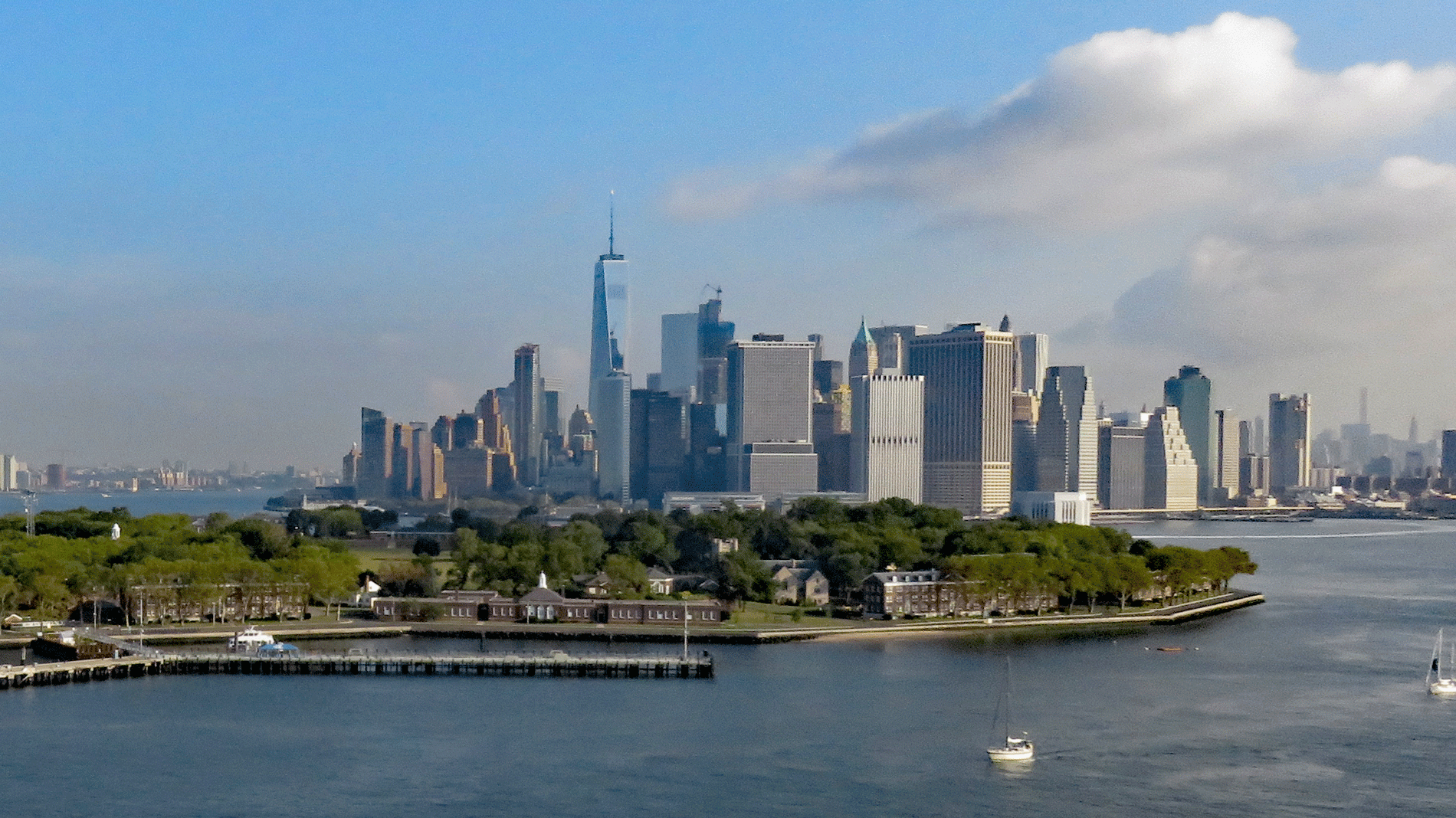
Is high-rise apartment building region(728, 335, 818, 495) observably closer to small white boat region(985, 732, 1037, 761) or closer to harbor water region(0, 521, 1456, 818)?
harbor water region(0, 521, 1456, 818)

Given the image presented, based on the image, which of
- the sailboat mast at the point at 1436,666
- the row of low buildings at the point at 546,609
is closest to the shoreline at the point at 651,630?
the row of low buildings at the point at 546,609

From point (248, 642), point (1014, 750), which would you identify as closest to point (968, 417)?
point (248, 642)

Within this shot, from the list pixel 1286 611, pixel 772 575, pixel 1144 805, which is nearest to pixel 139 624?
pixel 772 575

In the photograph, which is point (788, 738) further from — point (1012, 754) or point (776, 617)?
point (776, 617)

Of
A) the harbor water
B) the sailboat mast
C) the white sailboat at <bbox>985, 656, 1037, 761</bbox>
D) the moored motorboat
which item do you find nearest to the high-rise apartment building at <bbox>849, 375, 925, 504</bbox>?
the harbor water

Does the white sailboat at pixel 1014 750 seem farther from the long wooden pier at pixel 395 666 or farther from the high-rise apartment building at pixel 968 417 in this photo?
the high-rise apartment building at pixel 968 417
